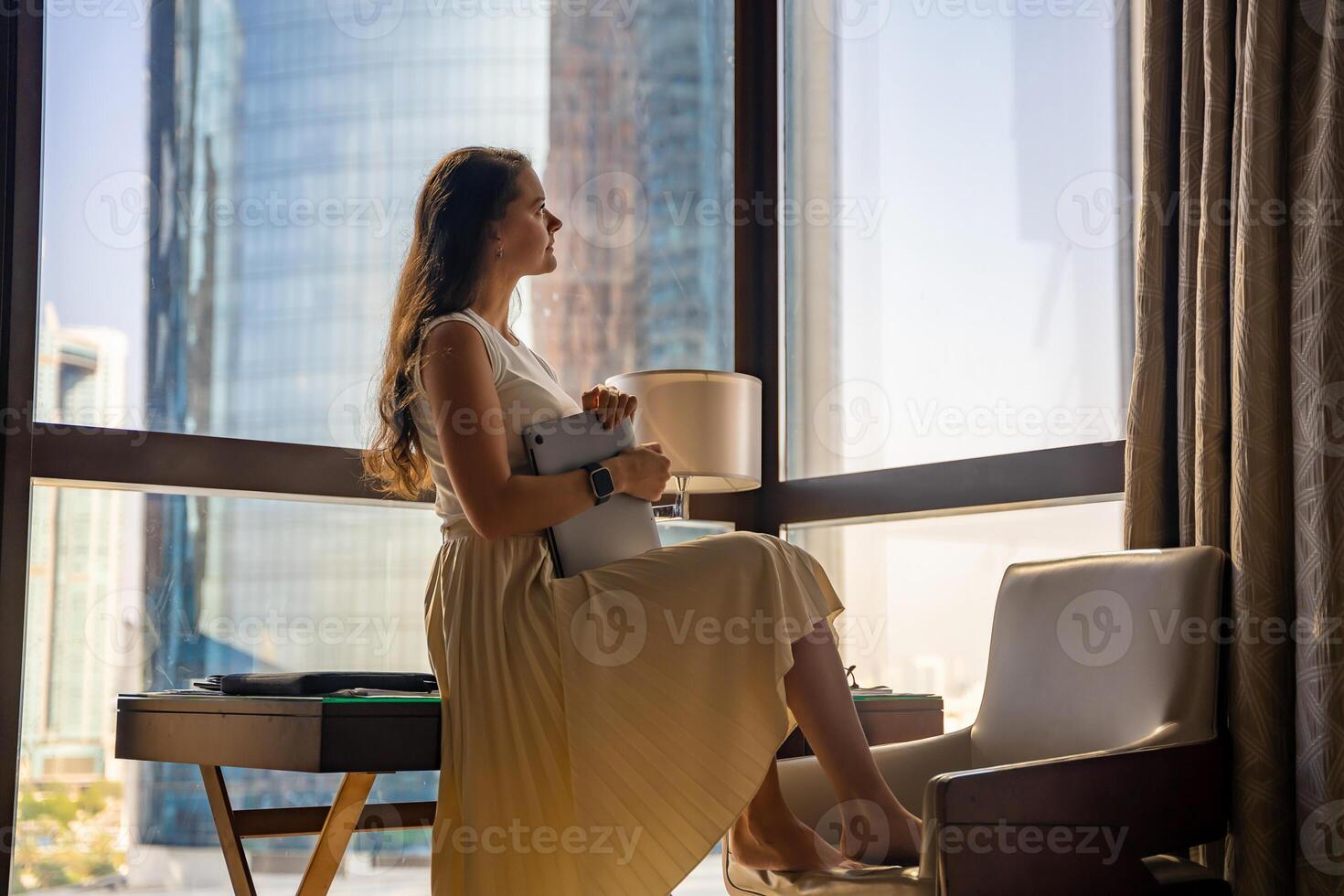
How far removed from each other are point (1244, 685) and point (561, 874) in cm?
126

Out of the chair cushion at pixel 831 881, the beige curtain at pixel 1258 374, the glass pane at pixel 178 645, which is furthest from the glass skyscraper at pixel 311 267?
the beige curtain at pixel 1258 374

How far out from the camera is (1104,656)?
230 cm

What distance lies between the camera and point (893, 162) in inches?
150

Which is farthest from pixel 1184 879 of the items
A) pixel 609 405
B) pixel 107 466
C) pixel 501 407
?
pixel 107 466

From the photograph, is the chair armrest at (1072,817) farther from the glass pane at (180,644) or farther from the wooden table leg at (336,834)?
the glass pane at (180,644)

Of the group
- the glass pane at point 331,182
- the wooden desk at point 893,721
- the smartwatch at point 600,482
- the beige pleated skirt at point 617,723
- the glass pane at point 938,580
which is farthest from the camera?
the glass pane at point 938,580

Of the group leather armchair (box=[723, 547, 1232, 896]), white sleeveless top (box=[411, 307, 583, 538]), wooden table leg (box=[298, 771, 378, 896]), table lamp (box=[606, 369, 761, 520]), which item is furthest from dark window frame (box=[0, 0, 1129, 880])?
white sleeveless top (box=[411, 307, 583, 538])

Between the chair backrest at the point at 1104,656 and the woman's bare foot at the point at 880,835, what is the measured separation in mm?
440

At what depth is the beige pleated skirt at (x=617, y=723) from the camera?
1922 millimetres

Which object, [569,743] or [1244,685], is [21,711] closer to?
[569,743]

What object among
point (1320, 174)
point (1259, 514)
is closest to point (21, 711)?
point (1259, 514)

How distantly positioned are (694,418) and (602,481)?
1.14 metres

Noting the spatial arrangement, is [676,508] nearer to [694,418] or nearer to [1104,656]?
[694,418]

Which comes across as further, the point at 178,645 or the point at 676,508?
the point at 676,508
